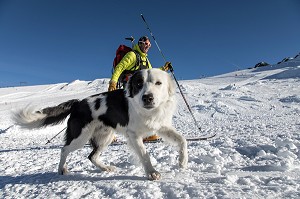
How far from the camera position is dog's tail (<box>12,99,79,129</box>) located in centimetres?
475

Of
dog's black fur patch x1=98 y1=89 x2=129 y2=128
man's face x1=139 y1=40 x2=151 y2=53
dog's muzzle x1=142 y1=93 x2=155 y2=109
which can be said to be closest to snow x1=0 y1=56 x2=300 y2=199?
dog's black fur patch x1=98 y1=89 x2=129 y2=128

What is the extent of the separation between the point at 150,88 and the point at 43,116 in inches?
88.5

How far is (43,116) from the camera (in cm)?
483

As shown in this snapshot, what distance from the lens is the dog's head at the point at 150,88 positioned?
355cm

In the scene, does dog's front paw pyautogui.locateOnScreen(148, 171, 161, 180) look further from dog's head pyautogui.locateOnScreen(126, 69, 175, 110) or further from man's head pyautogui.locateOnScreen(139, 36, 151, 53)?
man's head pyautogui.locateOnScreen(139, 36, 151, 53)

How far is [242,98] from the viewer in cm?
1562

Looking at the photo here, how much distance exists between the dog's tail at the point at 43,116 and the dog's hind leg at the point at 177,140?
1.69 m

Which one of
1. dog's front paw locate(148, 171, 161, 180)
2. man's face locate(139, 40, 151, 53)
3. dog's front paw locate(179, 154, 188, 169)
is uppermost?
man's face locate(139, 40, 151, 53)

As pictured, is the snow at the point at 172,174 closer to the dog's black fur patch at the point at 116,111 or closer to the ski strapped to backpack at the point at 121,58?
the dog's black fur patch at the point at 116,111

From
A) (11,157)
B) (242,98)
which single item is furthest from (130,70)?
(242,98)

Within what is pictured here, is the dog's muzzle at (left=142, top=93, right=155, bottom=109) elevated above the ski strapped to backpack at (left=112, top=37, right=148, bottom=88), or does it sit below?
below

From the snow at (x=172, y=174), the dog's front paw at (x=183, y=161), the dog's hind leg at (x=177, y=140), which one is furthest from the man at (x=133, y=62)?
the dog's front paw at (x=183, y=161)

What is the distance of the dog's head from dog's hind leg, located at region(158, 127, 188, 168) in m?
0.46

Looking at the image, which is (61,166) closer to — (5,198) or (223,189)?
(5,198)
